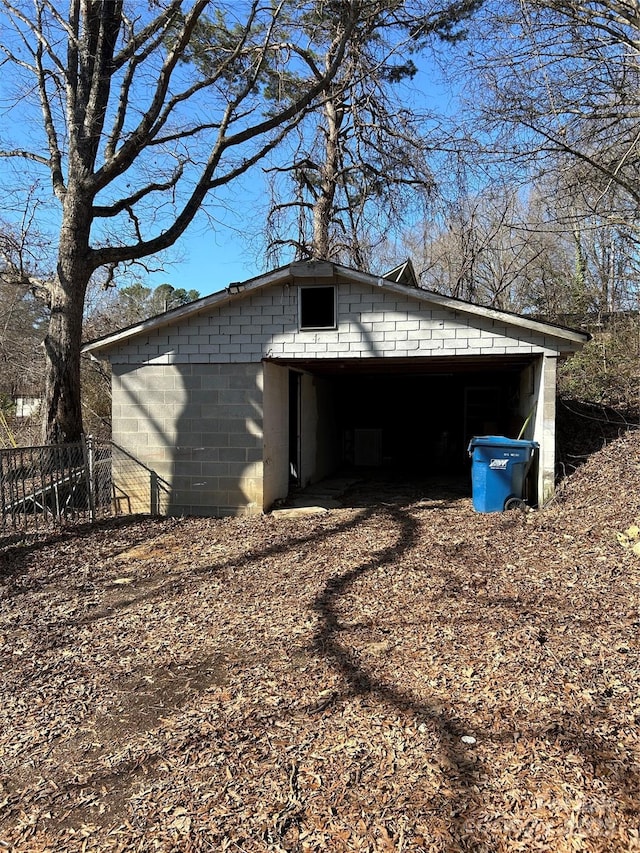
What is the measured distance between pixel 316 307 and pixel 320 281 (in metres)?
0.40

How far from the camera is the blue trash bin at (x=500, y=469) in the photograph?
319 inches

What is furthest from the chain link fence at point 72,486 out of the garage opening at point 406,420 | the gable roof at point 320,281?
the garage opening at point 406,420

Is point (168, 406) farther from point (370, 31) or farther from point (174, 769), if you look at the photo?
point (370, 31)

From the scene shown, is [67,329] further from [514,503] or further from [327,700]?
[327,700]

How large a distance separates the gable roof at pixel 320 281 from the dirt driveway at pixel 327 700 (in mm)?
2883

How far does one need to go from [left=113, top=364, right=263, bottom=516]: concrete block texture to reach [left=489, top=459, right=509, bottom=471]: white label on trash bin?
356 cm

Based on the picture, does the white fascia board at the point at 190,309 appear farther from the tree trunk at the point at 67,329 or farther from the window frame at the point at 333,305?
the tree trunk at the point at 67,329

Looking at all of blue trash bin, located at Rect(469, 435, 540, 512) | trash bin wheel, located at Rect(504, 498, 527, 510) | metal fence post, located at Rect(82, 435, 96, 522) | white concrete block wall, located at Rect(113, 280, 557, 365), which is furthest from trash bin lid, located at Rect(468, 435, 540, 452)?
metal fence post, located at Rect(82, 435, 96, 522)

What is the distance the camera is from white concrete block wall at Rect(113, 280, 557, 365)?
8.25 metres

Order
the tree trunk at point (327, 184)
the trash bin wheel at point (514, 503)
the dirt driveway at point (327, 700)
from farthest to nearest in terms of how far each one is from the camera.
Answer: the tree trunk at point (327, 184) → the trash bin wheel at point (514, 503) → the dirt driveway at point (327, 700)

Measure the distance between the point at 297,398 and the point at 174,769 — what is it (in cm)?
900

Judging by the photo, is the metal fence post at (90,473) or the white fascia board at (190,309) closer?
the metal fence post at (90,473)

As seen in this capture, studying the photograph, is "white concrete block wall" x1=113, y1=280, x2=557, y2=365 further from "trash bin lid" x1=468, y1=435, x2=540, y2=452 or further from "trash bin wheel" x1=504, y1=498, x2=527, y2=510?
"trash bin wheel" x1=504, y1=498, x2=527, y2=510

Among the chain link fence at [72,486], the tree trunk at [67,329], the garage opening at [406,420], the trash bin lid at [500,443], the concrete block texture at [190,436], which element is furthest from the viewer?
the garage opening at [406,420]
